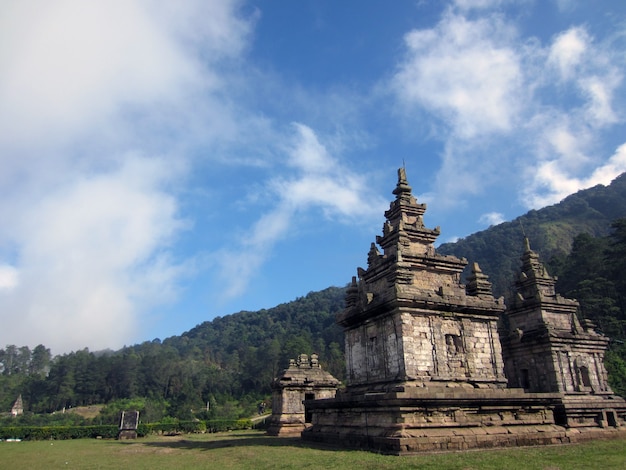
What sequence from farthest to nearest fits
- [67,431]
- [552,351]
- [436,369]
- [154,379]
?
1. [154,379]
2. [67,431]
3. [552,351]
4. [436,369]

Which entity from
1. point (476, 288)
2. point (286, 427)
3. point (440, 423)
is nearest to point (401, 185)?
point (476, 288)

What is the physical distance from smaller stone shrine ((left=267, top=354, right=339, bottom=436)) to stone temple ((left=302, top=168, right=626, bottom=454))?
1075 cm

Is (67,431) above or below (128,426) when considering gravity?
below


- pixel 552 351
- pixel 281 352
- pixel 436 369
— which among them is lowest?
pixel 436 369

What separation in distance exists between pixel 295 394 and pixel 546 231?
428 feet

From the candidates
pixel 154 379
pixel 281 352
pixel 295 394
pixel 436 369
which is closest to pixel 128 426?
pixel 295 394

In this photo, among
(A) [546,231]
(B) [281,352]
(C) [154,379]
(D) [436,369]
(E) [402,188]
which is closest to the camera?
(D) [436,369]

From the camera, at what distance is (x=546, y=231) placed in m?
139

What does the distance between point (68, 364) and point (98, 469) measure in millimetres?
117010

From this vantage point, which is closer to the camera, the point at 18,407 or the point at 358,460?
the point at 358,460

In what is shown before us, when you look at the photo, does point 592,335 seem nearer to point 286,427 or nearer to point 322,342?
point 286,427

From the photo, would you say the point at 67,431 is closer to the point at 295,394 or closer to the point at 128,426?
the point at 128,426

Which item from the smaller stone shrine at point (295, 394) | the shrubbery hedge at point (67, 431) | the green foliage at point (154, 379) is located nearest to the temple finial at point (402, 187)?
the smaller stone shrine at point (295, 394)

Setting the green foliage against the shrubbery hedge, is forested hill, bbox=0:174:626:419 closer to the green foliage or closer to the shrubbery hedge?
the green foliage
